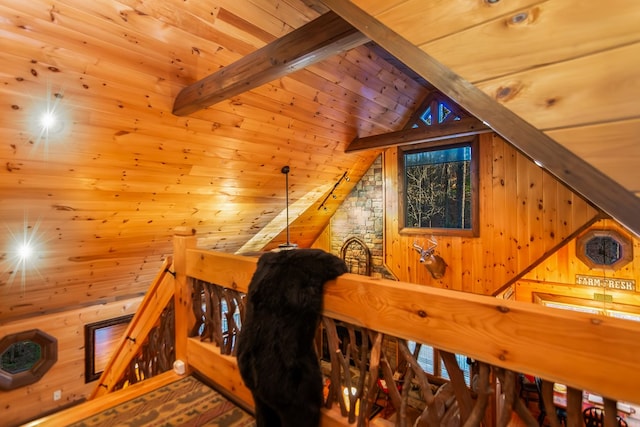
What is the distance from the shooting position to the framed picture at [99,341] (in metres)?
4.82

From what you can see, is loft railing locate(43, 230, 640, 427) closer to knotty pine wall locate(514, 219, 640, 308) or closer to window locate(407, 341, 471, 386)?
window locate(407, 341, 471, 386)

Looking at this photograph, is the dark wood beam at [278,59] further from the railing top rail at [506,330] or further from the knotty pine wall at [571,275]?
the knotty pine wall at [571,275]

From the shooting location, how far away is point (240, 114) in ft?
10.8

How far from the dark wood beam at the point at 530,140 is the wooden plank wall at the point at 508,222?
12.8ft

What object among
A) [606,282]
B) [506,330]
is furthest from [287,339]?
[606,282]

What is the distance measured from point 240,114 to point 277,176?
130cm

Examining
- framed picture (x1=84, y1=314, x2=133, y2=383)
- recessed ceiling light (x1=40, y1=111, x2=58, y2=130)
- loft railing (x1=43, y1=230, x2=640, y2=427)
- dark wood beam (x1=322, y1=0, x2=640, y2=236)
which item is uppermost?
recessed ceiling light (x1=40, y1=111, x2=58, y2=130)

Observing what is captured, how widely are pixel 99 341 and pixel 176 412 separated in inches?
170

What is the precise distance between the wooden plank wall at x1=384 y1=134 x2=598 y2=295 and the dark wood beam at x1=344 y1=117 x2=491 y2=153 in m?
0.81

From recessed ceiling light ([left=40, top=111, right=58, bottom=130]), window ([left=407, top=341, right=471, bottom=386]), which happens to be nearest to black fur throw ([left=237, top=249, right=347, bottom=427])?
recessed ceiling light ([left=40, top=111, right=58, bottom=130])

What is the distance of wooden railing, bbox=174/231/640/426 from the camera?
0.74m

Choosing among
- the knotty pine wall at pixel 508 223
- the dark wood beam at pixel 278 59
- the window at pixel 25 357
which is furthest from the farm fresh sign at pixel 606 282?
the window at pixel 25 357

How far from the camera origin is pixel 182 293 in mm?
2086

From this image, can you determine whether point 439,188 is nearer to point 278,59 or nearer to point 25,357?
point 278,59
